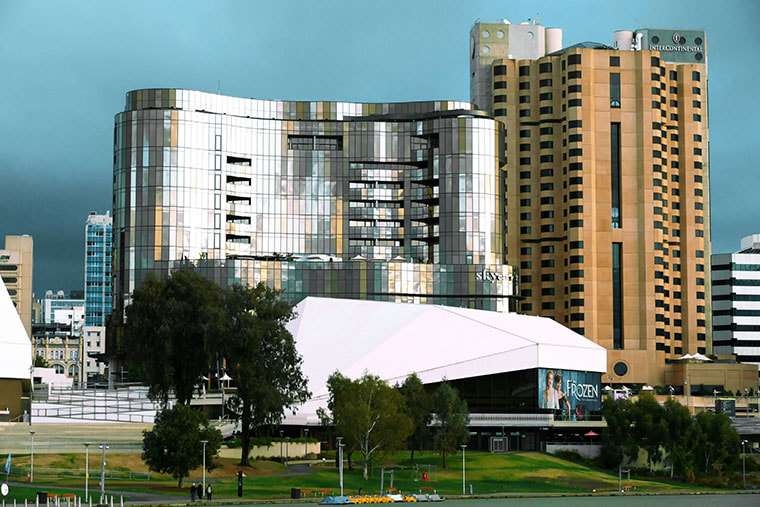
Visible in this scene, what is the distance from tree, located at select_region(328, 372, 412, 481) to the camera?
112250 mm

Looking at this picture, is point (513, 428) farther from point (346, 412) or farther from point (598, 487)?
point (346, 412)

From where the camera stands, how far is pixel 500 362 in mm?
141375

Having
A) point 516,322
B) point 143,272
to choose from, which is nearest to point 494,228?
point 516,322

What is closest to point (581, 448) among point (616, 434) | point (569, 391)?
point (616, 434)

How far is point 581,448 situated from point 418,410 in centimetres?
2200

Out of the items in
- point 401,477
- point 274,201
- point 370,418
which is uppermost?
point 274,201

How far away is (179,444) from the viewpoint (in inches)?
3765

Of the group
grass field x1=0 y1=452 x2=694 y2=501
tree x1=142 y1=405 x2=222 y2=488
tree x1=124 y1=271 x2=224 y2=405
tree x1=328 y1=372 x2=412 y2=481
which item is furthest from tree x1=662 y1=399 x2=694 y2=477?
tree x1=142 y1=405 x2=222 y2=488

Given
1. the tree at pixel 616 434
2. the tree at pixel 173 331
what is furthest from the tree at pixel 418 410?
the tree at pixel 173 331

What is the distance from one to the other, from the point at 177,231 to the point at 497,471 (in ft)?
267

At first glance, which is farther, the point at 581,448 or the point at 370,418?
the point at 581,448

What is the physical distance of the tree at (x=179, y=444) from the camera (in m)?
95.9

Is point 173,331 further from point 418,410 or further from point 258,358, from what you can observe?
point 418,410

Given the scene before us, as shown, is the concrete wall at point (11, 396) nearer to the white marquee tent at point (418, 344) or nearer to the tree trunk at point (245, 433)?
the tree trunk at point (245, 433)
